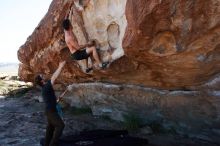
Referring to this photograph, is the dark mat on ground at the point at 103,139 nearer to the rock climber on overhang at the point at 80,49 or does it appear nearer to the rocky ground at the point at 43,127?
the rocky ground at the point at 43,127

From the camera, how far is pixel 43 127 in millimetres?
12922

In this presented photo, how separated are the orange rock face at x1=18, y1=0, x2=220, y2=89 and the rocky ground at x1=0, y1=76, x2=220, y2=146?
4.47 ft

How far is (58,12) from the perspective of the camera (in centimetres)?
1207

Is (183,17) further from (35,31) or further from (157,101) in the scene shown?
(35,31)

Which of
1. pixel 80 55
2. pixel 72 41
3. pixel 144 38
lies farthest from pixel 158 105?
pixel 144 38

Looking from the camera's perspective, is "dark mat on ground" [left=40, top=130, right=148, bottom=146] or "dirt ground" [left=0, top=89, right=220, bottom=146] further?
"dirt ground" [left=0, top=89, right=220, bottom=146]

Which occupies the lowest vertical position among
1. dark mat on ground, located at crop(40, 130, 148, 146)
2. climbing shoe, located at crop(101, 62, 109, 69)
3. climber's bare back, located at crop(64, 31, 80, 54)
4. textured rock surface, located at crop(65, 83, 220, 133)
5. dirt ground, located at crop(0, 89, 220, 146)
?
dirt ground, located at crop(0, 89, 220, 146)

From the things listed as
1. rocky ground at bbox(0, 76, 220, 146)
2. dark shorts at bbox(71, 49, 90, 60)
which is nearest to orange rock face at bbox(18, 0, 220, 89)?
dark shorts at bbox(71, 49, 90, 60)

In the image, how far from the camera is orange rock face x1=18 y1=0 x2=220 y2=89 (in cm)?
794

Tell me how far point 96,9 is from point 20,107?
23.9 ft

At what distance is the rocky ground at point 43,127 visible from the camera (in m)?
10.5

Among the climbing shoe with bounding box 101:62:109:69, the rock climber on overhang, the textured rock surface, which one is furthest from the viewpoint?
the climbing shoe with bounding box 101:62:109:69

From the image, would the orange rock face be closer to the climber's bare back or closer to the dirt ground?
the climber's bare back

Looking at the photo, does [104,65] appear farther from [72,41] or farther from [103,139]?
[103,139]
